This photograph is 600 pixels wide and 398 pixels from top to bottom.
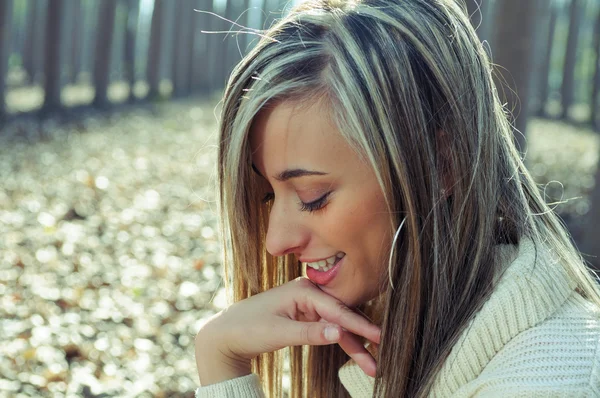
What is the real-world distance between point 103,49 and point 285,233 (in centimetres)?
1396

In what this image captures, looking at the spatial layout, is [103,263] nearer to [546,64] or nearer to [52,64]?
[52,64]

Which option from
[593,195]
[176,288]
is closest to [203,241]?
[176,288]

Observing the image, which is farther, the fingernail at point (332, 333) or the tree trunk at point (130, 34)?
the tree trunk at point (130, 34)

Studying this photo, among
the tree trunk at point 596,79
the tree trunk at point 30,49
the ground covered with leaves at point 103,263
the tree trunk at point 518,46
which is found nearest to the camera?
the ground covered with leaves at point 103,263

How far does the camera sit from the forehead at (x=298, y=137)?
2.13 meters

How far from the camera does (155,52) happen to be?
18906 millimetres

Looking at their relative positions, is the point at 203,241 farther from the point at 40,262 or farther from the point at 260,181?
the point at 260,181

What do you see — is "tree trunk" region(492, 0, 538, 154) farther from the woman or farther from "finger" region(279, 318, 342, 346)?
"finger" region(279, 318, 342, 346)

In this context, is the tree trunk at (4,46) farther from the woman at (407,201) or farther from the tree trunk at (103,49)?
the woman at (407,201)

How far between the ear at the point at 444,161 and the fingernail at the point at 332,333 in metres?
0.48

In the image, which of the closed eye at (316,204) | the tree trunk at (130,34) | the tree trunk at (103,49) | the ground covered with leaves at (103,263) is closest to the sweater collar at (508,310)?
the closed eye at (316,204)

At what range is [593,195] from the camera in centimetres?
588

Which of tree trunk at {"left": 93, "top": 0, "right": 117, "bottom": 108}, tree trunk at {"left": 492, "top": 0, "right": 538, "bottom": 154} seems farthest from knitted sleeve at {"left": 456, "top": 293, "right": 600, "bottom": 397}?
tree trunk at {"left": 93, "top": 0, "right": 117, "bottom": 108}

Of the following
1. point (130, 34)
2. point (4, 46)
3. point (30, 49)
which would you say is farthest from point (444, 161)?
point (30, 49)
